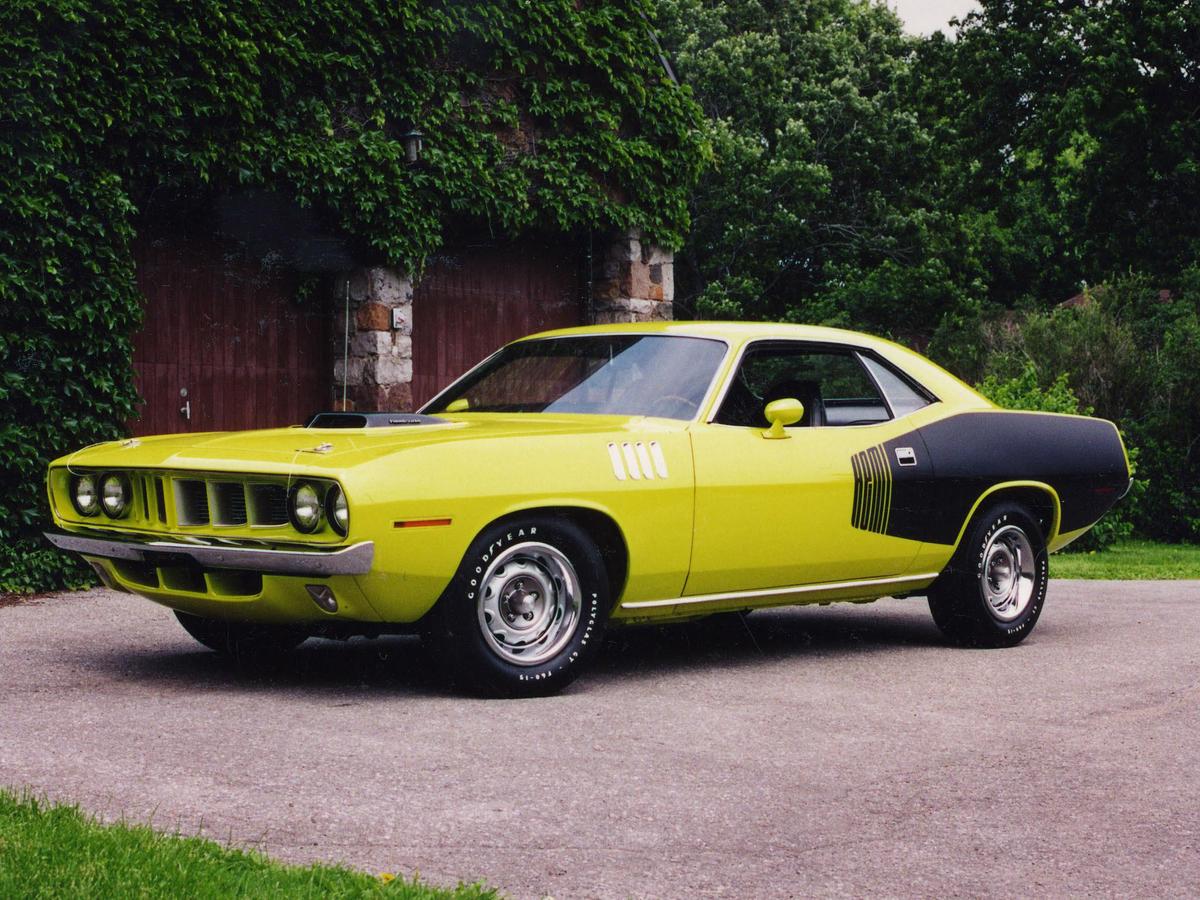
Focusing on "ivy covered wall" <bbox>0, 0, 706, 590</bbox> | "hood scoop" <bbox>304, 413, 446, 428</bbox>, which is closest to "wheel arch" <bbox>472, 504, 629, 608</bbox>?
"hood scoop" <bbox>304, 413, 446, 428</bbox>

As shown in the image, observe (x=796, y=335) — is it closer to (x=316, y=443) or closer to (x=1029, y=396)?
(x=316, y=443)

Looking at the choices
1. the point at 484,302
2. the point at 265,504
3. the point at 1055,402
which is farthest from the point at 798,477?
the point at 1055,402

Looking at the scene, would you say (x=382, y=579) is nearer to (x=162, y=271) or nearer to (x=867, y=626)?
(x=867, y=626)

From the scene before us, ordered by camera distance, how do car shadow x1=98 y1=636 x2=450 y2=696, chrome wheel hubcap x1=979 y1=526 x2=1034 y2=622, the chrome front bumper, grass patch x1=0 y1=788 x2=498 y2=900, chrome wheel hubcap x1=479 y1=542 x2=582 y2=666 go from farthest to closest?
chrome wheel hubcap x1=979 y1=526 x2=1034 y2=622, car shadow x1=98 y1=636 x2=450 y2=696, chrome wheel hubcap x1=479 y1=542 x2=582 y2=666, the chrome front bumper, grass patch x1=0 y1=788 x2=498 y2=900

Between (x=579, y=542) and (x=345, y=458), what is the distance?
101cm

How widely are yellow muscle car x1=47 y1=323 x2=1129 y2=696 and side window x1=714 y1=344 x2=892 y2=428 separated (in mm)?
13

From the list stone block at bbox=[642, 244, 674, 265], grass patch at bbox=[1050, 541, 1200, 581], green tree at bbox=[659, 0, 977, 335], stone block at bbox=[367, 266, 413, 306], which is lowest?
grass patch at bbox=[1050, 541, 1200, 581]

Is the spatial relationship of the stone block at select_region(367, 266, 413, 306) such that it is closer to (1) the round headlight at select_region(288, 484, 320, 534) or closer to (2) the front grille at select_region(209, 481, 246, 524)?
(2) the front grille at select_region(209, 481, 246, 524)

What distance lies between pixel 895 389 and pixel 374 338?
5.90m

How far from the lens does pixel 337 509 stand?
5.94 m

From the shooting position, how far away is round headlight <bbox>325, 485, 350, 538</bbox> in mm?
5910

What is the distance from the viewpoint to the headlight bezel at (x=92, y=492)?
684 cm

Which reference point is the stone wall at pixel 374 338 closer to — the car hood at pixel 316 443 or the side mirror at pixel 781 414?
the car hood at pixel 316 443

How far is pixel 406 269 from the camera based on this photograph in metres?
13.0
